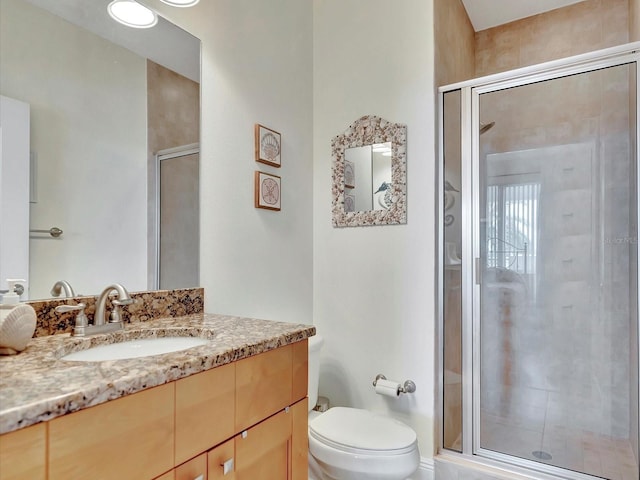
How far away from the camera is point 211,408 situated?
35.7 inches

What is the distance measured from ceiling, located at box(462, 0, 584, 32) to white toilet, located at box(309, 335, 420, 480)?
2.60 metres

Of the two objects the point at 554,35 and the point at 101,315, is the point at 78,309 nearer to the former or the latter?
the point at 101,315

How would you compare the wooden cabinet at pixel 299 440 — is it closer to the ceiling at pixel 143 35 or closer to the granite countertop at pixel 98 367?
the granite countertop at pixel 98 367

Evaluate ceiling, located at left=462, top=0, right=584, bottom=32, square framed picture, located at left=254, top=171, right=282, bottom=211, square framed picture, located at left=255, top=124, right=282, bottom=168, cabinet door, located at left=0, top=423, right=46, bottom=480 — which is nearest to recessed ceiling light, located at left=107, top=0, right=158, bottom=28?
square framed picture, located at left=255, top=124, right=282, bottom=168

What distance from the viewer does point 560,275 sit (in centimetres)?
178

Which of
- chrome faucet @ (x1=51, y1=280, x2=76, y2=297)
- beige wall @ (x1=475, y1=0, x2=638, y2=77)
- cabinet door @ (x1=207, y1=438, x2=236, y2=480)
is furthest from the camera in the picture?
beige wall @ (x1=475, y1=0, x2=638, y2=77)

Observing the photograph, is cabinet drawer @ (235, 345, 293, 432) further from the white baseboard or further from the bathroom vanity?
the white baseboard

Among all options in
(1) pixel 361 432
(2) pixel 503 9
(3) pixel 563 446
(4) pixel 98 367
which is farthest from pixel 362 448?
(2) pixel 503 9

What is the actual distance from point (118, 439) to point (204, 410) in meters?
0.20

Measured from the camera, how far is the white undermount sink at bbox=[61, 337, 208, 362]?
40.9 inches

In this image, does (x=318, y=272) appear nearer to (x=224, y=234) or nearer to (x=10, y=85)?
(x=224, y=234)

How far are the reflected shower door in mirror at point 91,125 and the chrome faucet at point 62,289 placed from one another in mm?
13

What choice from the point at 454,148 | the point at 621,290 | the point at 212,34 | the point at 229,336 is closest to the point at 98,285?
the point at 229,336

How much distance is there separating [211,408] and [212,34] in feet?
4.90
